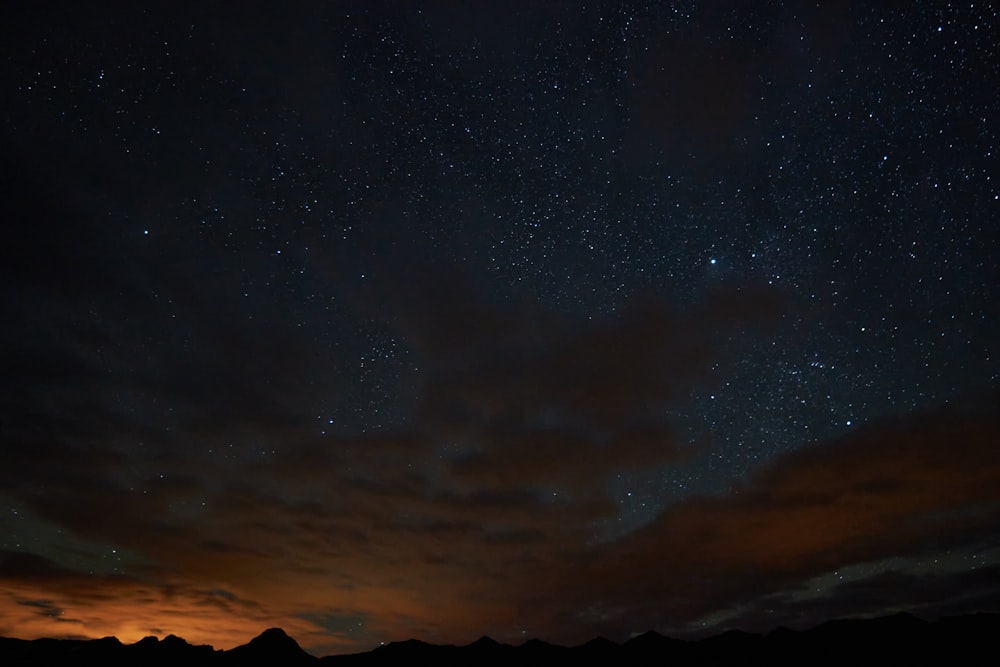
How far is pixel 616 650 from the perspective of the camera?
337 inches

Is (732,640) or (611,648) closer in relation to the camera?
(732,640)

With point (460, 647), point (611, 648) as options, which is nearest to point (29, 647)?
point (460, 647)

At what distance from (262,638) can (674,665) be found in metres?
7.40

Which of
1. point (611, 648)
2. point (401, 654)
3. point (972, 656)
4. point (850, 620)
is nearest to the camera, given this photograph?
point (972, 656)

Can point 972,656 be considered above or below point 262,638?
below

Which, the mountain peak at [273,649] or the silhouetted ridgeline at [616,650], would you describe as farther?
the mountain peak at [273,649]

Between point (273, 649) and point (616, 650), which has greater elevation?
point (273, 649)

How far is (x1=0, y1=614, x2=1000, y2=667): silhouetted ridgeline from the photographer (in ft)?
23.6

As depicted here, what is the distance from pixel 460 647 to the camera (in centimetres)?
942

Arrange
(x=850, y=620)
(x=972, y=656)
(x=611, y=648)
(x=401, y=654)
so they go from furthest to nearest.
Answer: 1. (x=401, y=654)
2. (x=611, y=648)
3. (x=850, y=620)
4. (x=972, y=656)

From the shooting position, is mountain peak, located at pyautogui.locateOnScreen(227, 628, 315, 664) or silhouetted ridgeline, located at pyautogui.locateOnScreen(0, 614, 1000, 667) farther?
mountain peak, located at pyautogui.locateOnScreen(227, 628, 315, 664)

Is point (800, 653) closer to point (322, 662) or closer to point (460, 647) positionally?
point (460, 647)

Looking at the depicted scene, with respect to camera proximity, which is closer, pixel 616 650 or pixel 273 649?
pixel 616 650

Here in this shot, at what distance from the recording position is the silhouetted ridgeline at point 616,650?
7.19 m
